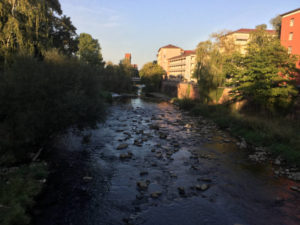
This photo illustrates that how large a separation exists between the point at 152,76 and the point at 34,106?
66.1 meters

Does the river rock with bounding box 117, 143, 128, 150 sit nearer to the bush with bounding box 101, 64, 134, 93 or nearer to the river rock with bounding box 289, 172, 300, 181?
the river rock with bounding box 289, 172, 300, 181

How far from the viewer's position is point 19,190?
9797mm

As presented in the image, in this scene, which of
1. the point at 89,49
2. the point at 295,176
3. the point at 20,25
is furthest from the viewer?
the point at 89,49

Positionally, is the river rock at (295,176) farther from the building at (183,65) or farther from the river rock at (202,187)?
the building at (183,65)

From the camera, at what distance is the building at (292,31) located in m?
31.0

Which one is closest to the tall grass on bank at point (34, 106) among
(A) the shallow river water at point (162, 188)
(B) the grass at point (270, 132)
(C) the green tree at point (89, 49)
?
(A) the shallow river water at point (162, 188)

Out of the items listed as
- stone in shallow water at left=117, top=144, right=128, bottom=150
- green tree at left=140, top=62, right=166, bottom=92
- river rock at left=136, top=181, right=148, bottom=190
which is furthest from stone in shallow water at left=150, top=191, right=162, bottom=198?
green tree at left=140, top=62, right=166, bottom=92

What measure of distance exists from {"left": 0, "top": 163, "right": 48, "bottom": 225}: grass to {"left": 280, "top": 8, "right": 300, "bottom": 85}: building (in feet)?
112

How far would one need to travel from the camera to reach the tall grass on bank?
12.0 m

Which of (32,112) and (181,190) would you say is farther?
(32,112)

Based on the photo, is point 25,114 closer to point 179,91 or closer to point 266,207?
point 266,207

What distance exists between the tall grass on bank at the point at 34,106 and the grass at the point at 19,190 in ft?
3.51

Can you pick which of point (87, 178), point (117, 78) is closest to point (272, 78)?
point (87, 178)

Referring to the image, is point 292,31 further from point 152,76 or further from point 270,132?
point 152,76
